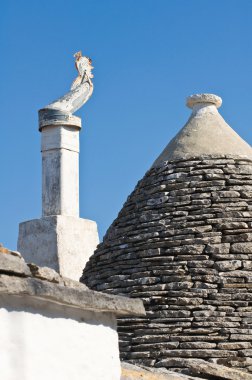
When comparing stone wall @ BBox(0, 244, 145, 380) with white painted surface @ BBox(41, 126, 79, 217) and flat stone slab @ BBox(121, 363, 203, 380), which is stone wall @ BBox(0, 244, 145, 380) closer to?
flat stone slab @ BBox(121, 363, 203, 380)

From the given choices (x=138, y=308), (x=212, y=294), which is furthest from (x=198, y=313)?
(x=138, y=308)

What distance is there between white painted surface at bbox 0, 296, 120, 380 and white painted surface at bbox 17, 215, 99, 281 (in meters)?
8.65

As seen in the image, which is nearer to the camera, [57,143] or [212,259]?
[212,259]

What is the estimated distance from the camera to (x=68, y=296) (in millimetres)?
5043

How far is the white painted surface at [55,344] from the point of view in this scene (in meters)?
4.80

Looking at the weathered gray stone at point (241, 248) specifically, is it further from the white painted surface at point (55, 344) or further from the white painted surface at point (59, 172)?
the white painted surface at point (55, 344)

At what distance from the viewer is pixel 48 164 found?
48.6 ft

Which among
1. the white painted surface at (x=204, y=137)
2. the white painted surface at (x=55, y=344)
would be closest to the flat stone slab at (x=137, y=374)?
the white painted surface at (x=55, y=344)

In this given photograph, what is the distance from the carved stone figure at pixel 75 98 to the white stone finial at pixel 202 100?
3.51 m

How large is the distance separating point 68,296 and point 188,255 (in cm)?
542

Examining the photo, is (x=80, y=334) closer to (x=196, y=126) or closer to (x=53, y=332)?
(x=53, y=332)

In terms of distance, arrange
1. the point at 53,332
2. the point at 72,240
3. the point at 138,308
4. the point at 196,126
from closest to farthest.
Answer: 1. the point at 53,332
2. the point at 138,308
3. the point at 196,126
4. the point at 72,240

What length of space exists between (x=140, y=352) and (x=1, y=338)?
17.7ft

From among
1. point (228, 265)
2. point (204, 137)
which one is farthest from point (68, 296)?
point (204, 137)
